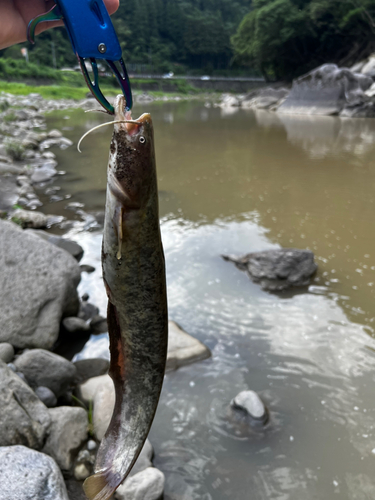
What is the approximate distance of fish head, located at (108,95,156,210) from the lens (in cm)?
143

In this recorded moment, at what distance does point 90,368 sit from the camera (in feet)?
12.1

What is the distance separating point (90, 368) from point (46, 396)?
701 millimetres

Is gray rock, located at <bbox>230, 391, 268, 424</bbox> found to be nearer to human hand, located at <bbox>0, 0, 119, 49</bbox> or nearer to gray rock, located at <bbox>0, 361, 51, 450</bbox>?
gray rock, located at <bbox>0, 361, 51, 450</bbox>

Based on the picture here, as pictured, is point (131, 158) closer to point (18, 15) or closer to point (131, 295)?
point (131, 295)

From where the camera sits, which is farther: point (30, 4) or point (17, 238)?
point (17, 238)

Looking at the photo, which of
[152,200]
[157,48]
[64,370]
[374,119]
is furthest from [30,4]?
[157,48]

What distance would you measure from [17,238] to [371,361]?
3948 mm

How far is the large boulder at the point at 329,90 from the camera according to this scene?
86.8 feet

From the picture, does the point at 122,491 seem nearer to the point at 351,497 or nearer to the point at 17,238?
the point at 351,497

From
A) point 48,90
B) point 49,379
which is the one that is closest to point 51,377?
point 49,379

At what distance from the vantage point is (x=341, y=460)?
9.39 feet

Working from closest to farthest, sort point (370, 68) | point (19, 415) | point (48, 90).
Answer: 1. point (19, 415)
2. point (370, 68)
3. point (48, 90)

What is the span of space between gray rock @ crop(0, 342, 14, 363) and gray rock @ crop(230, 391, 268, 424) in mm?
2009

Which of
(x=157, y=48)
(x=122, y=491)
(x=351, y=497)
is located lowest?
(x=351, y=497)
